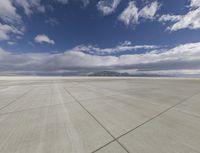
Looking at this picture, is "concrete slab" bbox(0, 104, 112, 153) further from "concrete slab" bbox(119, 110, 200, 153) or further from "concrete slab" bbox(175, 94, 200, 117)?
"concrete slab" bbox(175, 94, 200, 117)

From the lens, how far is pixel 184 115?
3.44 metres

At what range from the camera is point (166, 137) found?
228 centimetres

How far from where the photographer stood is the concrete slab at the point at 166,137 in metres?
1.96

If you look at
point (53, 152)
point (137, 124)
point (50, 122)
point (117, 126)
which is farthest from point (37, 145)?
point (137, 124)

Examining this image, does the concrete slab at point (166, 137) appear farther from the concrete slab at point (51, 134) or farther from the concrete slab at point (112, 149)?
the concrete slab at point (51, 134)

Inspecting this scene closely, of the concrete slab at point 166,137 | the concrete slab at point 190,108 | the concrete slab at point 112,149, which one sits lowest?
the concrete slab at point 190,108

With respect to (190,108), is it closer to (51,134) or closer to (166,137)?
(166,137)

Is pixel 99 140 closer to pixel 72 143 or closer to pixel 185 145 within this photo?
pixel 72 143

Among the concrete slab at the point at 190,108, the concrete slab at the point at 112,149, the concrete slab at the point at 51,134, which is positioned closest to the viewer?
the concrete slab at the point at 112,149

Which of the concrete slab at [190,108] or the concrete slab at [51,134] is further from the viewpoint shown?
the concrete slab at [190,108]

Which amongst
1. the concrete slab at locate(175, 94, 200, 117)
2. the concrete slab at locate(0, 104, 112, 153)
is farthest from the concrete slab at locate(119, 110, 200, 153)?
the concrete slab at locate(175, 94, 200, 117)

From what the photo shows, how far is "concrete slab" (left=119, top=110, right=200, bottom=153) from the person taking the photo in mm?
1960

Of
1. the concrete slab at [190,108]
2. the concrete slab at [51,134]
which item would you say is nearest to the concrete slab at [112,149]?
the concrete slab at [51,134]

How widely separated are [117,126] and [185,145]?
1377 mm
